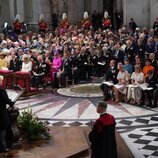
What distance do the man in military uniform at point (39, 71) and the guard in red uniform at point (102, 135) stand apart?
33.1 feet

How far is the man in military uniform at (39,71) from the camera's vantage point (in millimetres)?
19328

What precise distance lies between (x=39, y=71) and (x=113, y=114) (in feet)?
17.5

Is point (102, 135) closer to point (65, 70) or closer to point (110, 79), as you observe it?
point (110, 79)

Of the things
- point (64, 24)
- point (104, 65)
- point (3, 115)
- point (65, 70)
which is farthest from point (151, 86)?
point (64, 24)

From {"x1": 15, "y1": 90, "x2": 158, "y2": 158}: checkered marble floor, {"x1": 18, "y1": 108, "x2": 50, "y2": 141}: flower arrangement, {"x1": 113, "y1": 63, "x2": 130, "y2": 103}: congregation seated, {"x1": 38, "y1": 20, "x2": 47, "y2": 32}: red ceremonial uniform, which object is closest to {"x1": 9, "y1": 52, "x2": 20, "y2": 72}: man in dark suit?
{"x1": 15, "y1": 90, "x2": 158, "y2": 158}: checkered marble floor

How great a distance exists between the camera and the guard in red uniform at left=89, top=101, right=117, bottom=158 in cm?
928

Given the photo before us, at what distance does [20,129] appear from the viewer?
11094 millimetres

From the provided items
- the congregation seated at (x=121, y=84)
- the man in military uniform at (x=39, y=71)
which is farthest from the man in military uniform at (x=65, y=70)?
the congregation seated at (x=121, y=84)

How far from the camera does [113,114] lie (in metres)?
15.1

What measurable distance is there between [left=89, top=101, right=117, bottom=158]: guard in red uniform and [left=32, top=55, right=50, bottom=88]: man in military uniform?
10.1 metres

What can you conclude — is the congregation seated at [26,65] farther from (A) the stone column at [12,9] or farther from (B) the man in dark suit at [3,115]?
(A) the stone column at [12,9]

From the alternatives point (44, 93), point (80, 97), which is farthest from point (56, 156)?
point (44, 93)

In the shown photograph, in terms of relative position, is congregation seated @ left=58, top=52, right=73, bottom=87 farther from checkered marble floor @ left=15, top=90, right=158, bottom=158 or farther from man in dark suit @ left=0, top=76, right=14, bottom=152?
man in dark suit @ left=0, top=76, right=14, bottom=152

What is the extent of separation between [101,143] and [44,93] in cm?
969
